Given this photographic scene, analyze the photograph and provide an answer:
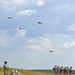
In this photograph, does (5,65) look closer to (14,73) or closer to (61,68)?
(14,73)

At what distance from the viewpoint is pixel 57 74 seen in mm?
68000

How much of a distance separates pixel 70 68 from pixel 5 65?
2430cm

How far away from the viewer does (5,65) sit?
45.2 metres

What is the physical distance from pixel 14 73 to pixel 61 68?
23.5 m

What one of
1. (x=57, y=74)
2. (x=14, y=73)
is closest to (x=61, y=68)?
(x=57, y=74)

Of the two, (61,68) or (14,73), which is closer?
(14,73)

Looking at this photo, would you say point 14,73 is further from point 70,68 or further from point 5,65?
point 70,68

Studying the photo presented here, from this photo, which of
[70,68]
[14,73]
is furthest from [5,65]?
[70,68]

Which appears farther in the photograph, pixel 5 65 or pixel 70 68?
pixel 70 68

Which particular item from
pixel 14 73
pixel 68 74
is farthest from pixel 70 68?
pixel 14 73

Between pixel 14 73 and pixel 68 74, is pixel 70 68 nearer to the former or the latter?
pixel 68 74

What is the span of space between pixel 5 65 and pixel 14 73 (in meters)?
2.02

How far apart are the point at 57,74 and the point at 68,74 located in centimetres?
230

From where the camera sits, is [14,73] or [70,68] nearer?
[14,73]
